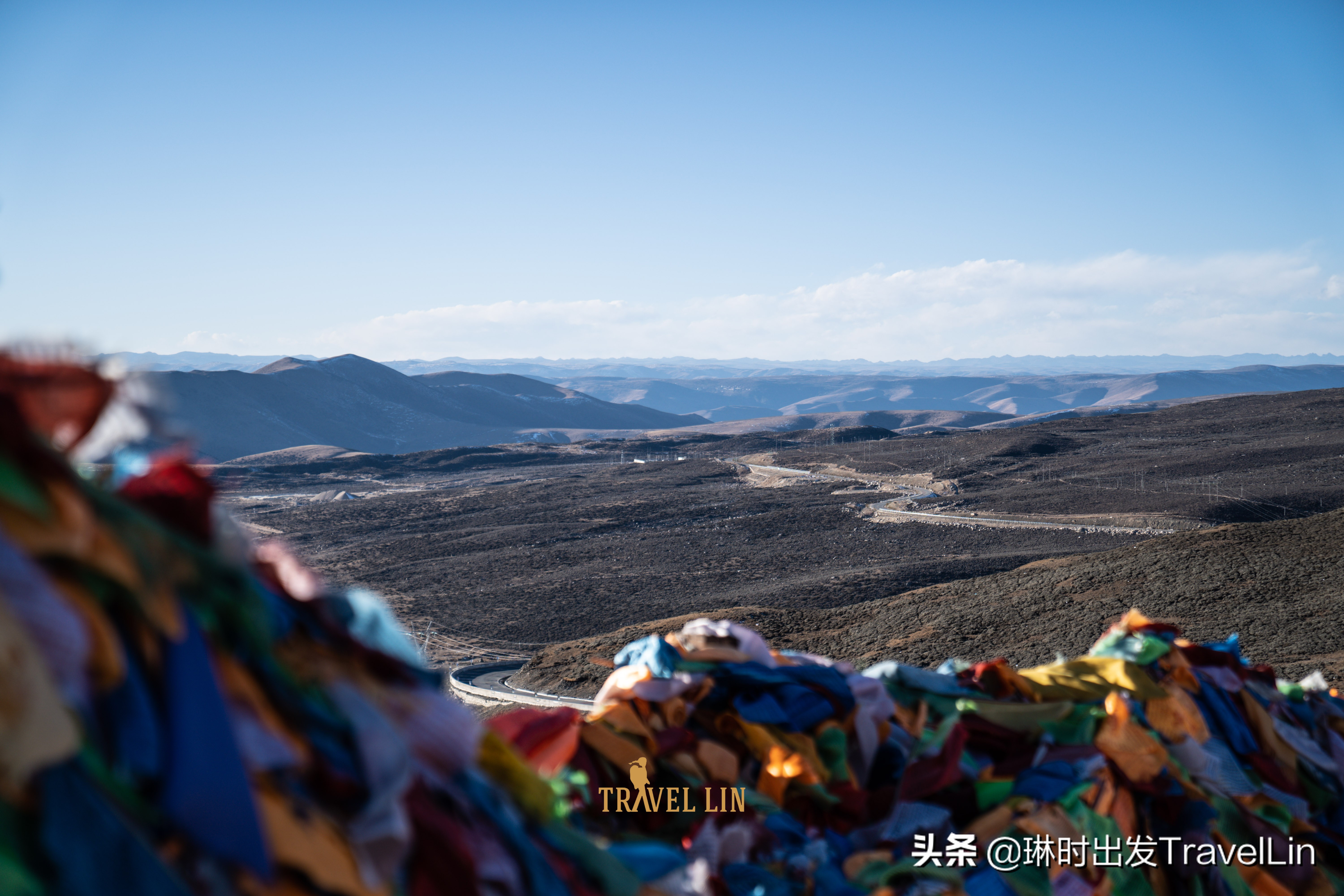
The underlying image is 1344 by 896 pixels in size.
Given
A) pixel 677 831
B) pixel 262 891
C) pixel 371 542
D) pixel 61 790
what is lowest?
pixel 371 542

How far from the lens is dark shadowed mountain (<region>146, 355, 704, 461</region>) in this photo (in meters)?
90.3

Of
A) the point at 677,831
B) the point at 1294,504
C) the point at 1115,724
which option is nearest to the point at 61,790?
the point at 677,831

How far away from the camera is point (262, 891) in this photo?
113 centimetres

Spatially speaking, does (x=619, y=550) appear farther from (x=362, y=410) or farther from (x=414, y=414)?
(x=414, y=414)

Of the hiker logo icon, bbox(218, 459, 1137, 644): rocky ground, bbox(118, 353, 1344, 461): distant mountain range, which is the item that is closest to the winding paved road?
bbox(218, 459, 1137, 644): rocky ground

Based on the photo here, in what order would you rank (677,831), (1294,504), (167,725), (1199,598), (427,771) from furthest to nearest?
(1294,504), (1199,598), (677,831), (427,771), (167,725)

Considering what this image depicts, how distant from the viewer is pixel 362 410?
349ft

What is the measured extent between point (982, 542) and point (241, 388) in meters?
89.7

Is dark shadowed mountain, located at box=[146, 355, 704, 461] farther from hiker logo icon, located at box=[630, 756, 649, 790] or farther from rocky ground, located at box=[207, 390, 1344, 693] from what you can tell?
hiker logo icon, located at box=[630, 756, 649, 790]

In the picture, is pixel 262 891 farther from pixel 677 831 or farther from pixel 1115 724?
pixel 1115 724

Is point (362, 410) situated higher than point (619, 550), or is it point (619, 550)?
point (362, 410)

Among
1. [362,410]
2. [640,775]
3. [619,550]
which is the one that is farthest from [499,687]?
[362,410]

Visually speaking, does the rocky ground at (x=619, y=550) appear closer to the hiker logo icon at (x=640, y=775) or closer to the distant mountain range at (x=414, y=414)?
the hiker logo icon at (x=640, y=775)

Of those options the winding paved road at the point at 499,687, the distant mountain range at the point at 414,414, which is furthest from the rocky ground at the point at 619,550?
the distant mountain range at the point at 414,414
